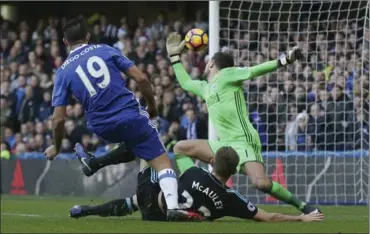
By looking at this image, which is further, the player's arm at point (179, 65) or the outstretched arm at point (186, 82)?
the outstretched arm at point (186, 82)

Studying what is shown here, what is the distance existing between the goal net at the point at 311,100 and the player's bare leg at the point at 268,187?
14.8 feet

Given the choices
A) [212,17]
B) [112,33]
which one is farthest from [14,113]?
[212,17]

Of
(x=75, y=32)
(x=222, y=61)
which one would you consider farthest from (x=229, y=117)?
(x=75, y=32)

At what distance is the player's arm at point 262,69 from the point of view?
11328mm

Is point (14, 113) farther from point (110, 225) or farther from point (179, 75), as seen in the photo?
point (110, 225)

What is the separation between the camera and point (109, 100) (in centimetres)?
995

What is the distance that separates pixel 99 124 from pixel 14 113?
41.3 feet

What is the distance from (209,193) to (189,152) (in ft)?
5.36

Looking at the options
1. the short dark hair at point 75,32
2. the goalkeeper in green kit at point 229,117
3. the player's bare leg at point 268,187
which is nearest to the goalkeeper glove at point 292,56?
the goalkeeper in green kit at point 229,117

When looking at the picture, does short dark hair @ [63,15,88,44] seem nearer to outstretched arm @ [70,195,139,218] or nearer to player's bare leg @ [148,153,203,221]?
player's bare leg @ [148,153,203,221]

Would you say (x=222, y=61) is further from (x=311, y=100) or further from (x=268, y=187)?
(x=311, y=100)

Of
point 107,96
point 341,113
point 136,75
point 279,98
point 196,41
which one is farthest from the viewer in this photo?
point 279,98

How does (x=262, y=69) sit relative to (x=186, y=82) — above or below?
above

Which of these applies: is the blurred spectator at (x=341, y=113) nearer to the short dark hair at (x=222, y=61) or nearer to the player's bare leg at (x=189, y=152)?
the short dark hair at (x=222, y=61)
